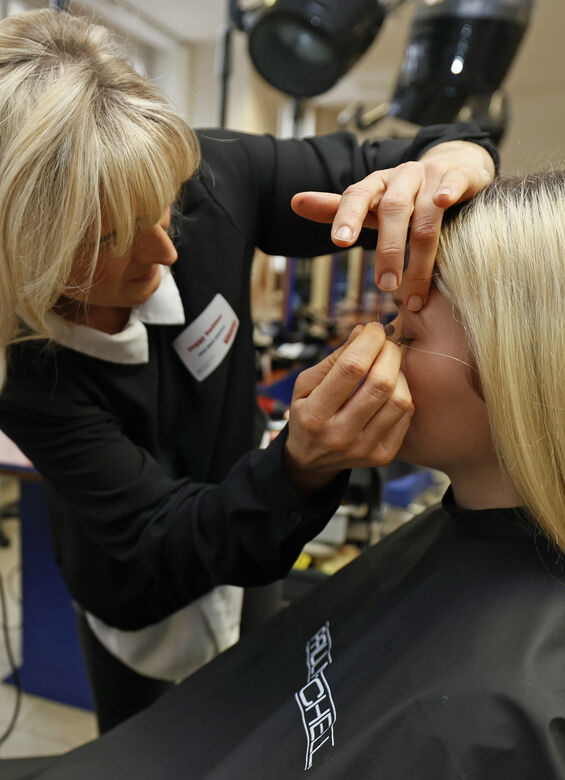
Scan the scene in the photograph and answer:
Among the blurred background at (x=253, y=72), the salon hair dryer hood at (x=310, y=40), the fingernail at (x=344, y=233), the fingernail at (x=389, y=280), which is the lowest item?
the fingernail at (x=389, y=280)

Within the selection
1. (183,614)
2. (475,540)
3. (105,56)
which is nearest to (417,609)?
(475,540)

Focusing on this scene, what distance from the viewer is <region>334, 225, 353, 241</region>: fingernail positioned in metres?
0.65

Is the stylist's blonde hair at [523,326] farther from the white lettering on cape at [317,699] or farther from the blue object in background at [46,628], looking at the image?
the blue object in background at [46,628]

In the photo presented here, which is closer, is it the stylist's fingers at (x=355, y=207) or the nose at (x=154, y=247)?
the stylist's fingers at (x=355, y=207)

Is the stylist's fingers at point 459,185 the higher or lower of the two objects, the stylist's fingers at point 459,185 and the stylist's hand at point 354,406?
the higher

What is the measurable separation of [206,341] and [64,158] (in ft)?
1.40

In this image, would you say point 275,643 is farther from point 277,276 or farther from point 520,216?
point 277,276

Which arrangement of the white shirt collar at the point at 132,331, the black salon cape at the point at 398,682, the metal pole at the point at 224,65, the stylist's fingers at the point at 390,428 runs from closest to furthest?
1. the black salon cape at the point at 398,682
2. the stylist's fingers at the point at 390,428
3. the white shirt collar at the point at 132,331
4. the metal pole at the point at 224,65

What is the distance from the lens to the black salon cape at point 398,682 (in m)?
0.60

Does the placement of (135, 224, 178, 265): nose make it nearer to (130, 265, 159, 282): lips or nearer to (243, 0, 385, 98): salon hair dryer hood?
(130, 265, 159, 282): lips

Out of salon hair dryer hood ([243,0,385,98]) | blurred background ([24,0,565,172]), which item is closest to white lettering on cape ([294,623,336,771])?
salon hair dryer hood ([243,0,385,98])

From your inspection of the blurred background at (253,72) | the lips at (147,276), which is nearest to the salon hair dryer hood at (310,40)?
the lips at (147,276)

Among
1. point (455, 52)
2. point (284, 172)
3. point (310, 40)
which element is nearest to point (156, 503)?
point (284, 172)

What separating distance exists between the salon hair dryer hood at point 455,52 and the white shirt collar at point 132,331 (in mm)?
937
